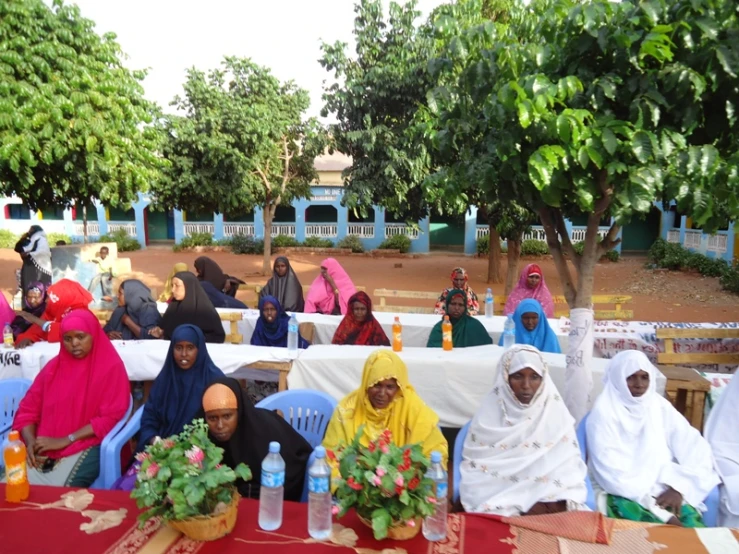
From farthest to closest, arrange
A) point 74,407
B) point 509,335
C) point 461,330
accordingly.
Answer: point 461,330, point 509,335, point 74,407

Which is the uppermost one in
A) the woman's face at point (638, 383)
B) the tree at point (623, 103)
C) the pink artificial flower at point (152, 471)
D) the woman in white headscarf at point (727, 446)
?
the tree at point (623, 103)

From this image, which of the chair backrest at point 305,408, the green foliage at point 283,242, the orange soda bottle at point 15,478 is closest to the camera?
the orange soda bottle at point 15,478

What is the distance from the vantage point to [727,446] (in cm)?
312

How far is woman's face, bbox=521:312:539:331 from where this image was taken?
481 centimetres

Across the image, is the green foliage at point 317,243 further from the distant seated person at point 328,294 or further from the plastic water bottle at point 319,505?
the plastic water bottle at point 319,505

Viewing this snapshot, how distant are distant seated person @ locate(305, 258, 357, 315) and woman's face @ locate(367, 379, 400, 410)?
4.39 m

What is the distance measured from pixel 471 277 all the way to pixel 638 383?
13445mm

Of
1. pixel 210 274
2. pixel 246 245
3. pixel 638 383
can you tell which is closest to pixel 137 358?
pixel 210 274

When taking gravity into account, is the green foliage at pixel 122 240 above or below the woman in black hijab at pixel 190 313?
above

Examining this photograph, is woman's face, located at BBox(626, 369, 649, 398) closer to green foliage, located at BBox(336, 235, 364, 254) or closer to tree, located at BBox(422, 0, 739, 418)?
tree, located at BBox(422, 0, 739, 418)

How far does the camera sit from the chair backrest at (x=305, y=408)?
3682mm

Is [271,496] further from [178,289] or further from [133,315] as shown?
[133,315]

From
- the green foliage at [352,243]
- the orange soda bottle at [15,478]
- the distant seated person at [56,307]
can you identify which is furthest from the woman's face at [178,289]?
the green foliage at [352,243]

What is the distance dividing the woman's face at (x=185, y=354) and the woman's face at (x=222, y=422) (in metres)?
0.86
